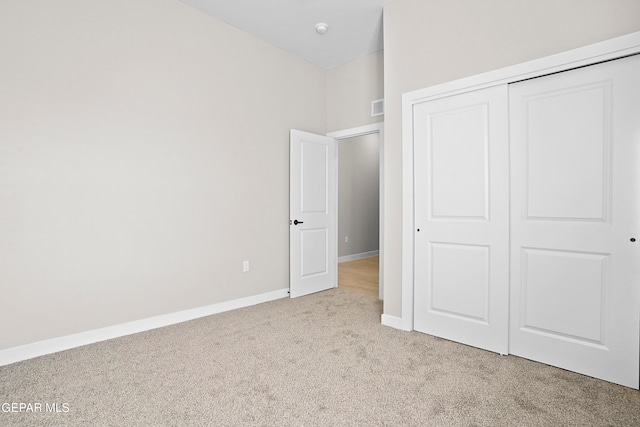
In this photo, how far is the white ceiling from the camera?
312cm

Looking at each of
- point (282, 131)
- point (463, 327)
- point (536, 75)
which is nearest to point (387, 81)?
point (536, 75)

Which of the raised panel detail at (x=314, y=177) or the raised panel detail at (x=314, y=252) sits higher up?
the raised panel detail at (x=314, y=177)

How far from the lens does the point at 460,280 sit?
2.65 meters

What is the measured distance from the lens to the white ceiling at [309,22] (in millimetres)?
3119

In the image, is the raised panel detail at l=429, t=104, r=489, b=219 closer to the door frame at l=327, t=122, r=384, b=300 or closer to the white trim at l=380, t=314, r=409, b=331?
the white trim at l=380, t=314, r=409, b=331

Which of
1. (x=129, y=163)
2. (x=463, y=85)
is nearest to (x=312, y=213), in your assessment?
(x=129, y=163)

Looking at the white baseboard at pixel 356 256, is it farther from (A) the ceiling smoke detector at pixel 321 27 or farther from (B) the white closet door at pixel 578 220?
(B) the white closet door at pixel 578 220

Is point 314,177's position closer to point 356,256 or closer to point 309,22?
point 309,22

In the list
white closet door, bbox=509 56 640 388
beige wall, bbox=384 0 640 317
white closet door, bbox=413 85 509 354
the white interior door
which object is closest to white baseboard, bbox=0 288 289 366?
the white interior door

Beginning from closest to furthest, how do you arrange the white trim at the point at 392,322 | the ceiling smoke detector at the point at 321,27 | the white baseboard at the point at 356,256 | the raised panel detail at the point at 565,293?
the raised panel detail at the point at 565,293 < the white trim at the point at 392,322 < the ceiling smoke detector at the point at 321,27 < the white baseboard at the point at 356,256

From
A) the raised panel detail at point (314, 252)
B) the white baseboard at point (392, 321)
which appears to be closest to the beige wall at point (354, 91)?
the raised panel detail at point (314, 252)

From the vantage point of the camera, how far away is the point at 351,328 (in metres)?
2.95

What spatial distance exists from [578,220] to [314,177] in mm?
2808

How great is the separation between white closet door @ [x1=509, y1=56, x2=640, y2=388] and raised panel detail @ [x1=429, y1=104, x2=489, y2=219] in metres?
0.22
